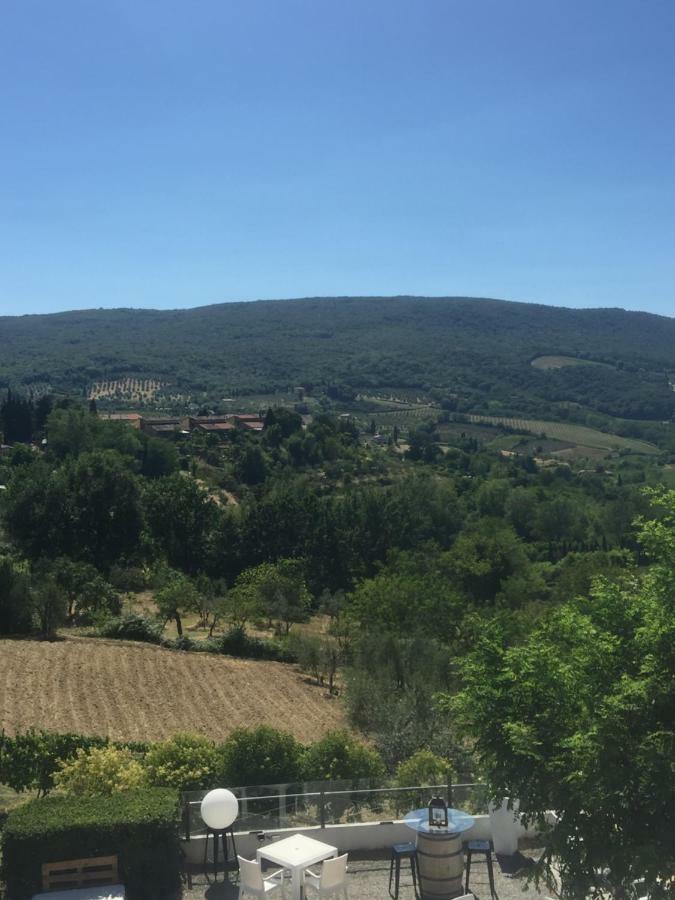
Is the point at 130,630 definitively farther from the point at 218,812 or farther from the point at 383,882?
the point at 383,882

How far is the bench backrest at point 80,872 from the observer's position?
9109 millimetres

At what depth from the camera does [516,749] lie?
8945 millimetres

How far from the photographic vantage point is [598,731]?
317 inches

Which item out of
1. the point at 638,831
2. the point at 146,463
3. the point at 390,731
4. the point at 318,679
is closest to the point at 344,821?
the point at 638,831

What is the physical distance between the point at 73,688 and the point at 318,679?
10.1 m

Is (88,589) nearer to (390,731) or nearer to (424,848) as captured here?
(390,731)

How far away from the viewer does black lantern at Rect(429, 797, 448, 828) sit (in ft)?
32.2

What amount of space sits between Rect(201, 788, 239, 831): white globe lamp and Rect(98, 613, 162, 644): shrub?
27.2 metres

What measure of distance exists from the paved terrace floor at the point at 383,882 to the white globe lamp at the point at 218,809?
2.21 ft

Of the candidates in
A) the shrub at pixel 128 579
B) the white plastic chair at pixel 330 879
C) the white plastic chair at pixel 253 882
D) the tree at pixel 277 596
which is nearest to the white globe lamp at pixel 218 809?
the white plastic chair at pixel 253 882

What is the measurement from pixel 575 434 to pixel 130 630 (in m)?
118

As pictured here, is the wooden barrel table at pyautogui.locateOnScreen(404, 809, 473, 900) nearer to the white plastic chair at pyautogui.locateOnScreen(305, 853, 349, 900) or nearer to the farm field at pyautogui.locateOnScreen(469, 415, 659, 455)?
the white plastic chair at pyautogui.locateOnScreen(305, 853, 349, 900)

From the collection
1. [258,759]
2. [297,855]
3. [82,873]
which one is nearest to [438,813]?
[297,855]

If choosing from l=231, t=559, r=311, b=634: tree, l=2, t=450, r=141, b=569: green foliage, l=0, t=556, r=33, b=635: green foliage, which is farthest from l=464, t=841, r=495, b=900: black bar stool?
l=2, t=450, r=141, b=569: green foliage
